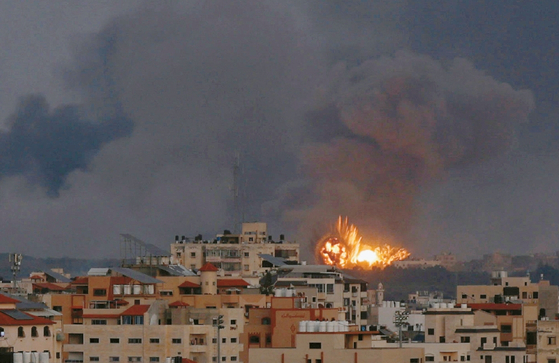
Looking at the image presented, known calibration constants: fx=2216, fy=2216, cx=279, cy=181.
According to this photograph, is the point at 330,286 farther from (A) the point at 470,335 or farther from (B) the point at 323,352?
(B) the point at 323,352

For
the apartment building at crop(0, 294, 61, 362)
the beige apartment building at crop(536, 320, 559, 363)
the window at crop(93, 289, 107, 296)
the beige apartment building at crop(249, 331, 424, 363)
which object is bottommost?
the beige apartment building at crop(249, 331, 424, 363)

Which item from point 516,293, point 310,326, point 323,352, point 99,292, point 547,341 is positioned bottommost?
point 323,352

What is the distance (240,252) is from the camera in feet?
569

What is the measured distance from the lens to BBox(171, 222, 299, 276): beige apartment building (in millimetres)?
168500

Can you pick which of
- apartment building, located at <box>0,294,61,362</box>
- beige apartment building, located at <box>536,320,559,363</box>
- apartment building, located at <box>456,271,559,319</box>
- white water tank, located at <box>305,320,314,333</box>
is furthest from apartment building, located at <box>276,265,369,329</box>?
white water tank, located at <box>305,320,314,333</box>

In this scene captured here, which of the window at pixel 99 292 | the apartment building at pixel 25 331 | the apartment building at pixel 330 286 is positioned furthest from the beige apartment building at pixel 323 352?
the apartment building at pixel 330 286

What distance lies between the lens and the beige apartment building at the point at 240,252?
16850 cm

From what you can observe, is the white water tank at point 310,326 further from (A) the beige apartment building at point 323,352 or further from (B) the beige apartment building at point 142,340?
(B) the beige apartment building at point 142,340

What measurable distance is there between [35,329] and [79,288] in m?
29.8

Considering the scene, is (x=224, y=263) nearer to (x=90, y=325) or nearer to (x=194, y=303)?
(x=194, y=303)

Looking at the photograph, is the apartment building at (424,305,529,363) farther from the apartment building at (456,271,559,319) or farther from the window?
the apartment building at (456,271,559,319)

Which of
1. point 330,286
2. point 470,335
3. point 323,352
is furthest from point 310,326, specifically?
point 330,286

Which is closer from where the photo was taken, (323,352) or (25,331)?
(323,352)

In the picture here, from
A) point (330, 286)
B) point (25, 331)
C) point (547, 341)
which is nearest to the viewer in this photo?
point (25, 331)
